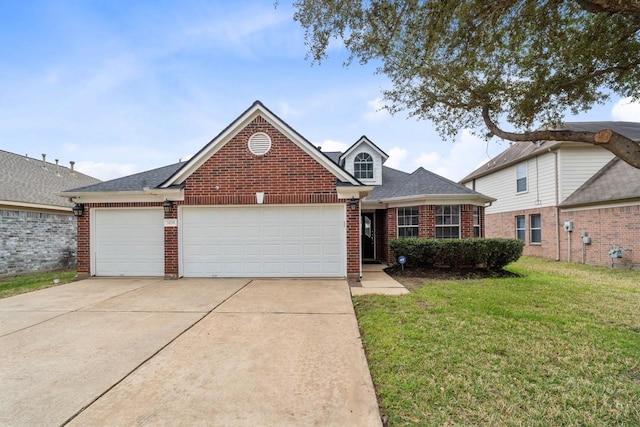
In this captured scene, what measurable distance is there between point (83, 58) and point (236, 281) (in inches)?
342

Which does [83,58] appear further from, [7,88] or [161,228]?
[161,228]

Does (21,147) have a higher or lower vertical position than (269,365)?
higher

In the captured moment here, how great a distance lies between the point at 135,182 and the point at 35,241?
17.3ft

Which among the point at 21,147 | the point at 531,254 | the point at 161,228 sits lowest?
the point at 531,254

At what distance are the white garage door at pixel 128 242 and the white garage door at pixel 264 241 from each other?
3.43 feet

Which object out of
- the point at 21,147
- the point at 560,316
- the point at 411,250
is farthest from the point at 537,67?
the point at 21,147

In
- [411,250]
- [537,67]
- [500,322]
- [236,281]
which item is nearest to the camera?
[500,322]

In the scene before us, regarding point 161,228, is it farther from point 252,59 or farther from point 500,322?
point 500,322

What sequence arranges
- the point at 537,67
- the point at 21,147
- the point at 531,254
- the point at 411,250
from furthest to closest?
the point at 21,147 → the point at 531,254 → the point at 411,250 → the point at 537,67

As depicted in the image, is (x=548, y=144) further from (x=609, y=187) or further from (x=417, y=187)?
(x=417, y=187)

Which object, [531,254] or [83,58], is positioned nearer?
[83,58]

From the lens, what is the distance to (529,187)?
1677cm

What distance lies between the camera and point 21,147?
18875 mm

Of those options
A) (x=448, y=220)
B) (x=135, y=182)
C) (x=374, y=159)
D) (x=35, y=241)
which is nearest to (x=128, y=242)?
(x=135, y=182)
